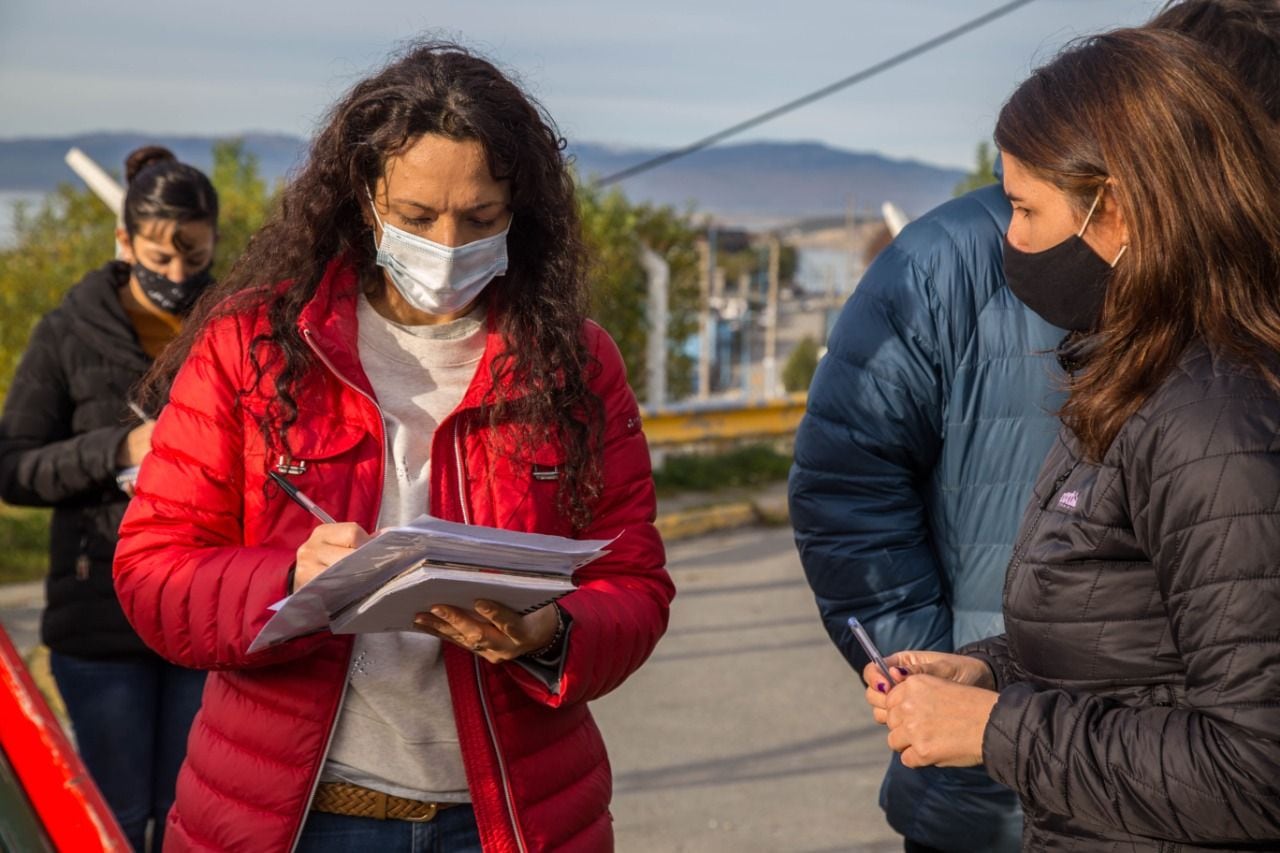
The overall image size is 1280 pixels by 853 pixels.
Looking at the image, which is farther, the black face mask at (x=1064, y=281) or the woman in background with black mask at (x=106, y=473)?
the woman in background with black mask at (x=106, y=473)

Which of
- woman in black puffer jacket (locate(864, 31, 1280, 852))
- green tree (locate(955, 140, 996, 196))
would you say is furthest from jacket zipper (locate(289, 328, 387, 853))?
green tree (locate(955, 140, 996, 196))

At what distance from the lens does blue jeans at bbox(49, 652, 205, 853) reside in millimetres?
3525

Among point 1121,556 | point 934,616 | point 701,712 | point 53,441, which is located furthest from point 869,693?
point 701,712

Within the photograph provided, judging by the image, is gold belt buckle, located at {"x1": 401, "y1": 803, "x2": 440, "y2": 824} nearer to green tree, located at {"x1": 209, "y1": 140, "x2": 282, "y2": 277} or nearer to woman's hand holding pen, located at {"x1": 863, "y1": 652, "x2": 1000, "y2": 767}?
woman's hand holding pen, located at {"x1": 863, "y1": 652, "x2": 1000, "y2": 767}

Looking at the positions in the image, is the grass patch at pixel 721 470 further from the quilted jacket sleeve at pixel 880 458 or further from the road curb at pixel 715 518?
the quilted jacket sleeve at pixel 880 458

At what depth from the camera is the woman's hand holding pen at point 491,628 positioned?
2.12 metres

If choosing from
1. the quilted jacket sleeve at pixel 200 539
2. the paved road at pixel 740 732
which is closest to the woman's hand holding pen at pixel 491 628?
the quilted jacket sleeve at pixel 200 539

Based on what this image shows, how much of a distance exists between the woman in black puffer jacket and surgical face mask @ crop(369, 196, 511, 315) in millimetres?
848

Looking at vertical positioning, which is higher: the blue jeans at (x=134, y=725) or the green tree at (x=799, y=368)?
the blue jeans at (x=134, y=725)

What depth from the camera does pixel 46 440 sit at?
364 cm

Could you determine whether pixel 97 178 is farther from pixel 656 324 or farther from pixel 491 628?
pixel 656 324

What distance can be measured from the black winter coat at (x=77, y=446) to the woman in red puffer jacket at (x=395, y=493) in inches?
46.0

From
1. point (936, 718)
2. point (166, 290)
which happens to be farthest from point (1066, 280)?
point (166, 290)

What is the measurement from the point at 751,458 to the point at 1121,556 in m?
9.53
